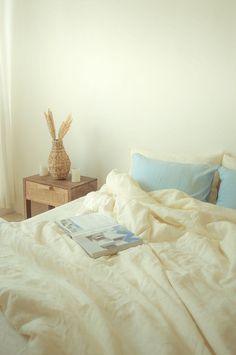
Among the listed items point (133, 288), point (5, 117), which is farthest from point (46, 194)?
point (133, 288)

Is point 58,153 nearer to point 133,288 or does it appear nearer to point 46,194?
point 46,194

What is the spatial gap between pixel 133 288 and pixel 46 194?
163 centimetres

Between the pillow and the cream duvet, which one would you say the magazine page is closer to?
the cream duvet

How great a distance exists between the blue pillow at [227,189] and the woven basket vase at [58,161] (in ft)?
4.01

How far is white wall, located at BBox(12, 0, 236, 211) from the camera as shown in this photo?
215cm

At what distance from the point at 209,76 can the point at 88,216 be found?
49.1 inches

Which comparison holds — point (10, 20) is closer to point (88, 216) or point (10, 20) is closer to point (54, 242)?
point (88, 216)

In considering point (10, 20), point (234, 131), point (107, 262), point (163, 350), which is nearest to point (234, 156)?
point (234, 131)

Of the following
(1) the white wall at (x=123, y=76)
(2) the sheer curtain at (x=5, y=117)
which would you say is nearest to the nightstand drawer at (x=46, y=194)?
(1) the white wall at (x=123, y=76)

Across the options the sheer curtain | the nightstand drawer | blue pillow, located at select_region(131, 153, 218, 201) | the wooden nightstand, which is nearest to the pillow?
blue pillow, located at select_region(131, 153, 218, 201)

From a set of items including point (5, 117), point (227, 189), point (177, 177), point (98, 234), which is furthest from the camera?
point (5, 117)

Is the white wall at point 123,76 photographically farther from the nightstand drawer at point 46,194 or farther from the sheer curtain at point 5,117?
the nightstand drawer at point 46,194

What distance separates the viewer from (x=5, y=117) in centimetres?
299

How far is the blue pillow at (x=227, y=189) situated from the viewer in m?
1.85
